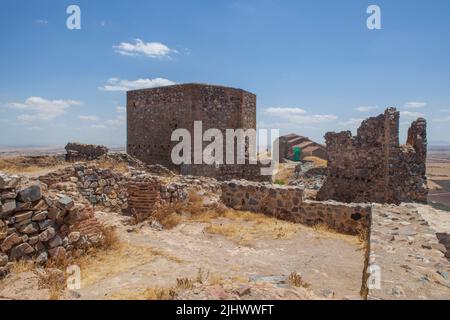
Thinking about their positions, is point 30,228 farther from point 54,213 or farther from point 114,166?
point 114,166

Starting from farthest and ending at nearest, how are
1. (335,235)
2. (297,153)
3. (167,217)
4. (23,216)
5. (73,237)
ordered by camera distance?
(297,153)
(167,217)
(335,235)
(73,237)
(23,216)

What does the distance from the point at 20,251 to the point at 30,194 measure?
810mm

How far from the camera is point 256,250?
6125 mm

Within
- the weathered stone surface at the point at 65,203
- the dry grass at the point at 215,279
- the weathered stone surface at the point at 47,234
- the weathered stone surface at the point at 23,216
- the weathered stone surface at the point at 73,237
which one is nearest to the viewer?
the dry grass at the point at 215,279

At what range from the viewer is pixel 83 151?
56.0 feet

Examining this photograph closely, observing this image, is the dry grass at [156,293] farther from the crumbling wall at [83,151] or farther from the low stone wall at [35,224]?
the crumbling wall at [83,151]

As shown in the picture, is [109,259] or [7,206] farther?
[109,259]

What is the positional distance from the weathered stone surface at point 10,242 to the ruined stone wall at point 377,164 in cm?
1282

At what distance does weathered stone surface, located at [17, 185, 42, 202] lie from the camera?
4.47 metres

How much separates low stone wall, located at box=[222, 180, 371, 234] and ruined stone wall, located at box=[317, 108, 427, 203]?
6086mm

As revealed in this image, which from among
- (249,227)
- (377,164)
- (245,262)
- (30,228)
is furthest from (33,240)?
(377,164)

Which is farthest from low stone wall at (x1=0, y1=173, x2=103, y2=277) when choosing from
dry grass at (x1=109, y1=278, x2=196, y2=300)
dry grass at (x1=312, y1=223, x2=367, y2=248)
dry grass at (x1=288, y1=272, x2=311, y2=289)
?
dry grass at (x1=312, y1=223, x2=367, y2=248)

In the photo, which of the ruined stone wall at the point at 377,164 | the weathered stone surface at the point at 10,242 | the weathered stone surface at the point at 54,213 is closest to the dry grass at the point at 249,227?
the weathered stone surface at the point at 54,213

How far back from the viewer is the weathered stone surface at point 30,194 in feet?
14.7
